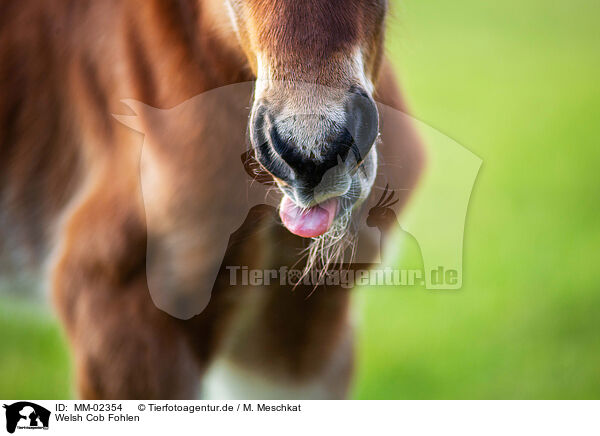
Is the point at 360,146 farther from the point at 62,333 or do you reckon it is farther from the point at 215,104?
the point at 62,333

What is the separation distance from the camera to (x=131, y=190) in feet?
3.35

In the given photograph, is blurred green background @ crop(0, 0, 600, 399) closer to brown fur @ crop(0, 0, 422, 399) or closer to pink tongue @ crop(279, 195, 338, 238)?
brown fur @ crop(0, 0, 422, 399)

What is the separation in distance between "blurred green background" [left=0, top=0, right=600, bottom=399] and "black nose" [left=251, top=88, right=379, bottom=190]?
0.41 metres

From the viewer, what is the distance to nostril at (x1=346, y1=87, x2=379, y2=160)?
0.79 m

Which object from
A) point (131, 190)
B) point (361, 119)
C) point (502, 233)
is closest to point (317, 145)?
point (361, 119)

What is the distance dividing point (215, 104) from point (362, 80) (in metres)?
0.27

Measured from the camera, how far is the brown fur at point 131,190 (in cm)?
101

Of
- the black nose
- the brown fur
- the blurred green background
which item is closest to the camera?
the black nose

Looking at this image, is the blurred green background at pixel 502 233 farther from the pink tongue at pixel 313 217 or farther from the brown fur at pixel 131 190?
the pink tongue at pixel 313 217

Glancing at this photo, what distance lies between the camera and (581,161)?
1.27m
